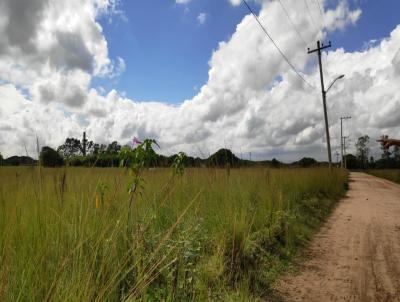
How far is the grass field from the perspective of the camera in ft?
6.23

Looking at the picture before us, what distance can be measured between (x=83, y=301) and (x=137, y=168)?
1.67m

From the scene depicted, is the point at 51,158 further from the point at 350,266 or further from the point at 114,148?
the point at 350,266

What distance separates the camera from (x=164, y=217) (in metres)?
4.76

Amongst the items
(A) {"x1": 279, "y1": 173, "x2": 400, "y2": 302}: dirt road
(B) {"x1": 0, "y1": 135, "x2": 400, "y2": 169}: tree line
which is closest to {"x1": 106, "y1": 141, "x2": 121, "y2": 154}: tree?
(B) {"x1": 0, "y1": 135, "x2": 400, "y2": 169}: tree line

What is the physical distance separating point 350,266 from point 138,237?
11.9 ft

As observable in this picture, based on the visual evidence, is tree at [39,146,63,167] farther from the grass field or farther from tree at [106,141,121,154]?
tree at [106,141,121,154]

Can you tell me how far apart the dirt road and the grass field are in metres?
0.30

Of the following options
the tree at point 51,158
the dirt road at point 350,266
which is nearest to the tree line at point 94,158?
the tree at point 51,158

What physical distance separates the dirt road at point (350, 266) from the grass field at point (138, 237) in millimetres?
303

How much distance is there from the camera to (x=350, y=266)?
4.79 m

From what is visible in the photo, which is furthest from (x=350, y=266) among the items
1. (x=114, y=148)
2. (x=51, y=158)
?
(x=51, y=158)

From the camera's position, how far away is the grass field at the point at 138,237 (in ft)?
6.23

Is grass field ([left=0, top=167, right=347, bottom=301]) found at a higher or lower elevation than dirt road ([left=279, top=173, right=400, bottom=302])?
higher

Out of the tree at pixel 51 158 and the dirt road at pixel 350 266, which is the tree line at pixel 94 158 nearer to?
the tree at pixel 51 158
